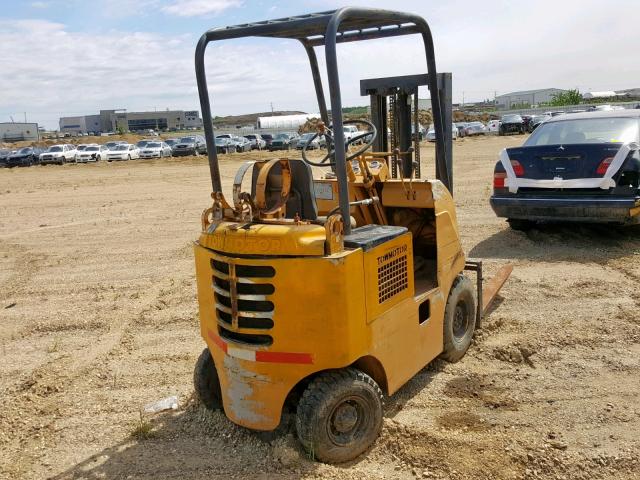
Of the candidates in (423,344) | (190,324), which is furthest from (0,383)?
(423,344)

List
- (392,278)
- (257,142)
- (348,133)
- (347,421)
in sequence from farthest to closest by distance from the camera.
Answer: (257,142), (348,133), (392,278), (347,421)

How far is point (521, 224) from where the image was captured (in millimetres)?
9773

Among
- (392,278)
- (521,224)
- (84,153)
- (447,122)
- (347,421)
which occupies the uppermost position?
(447,122)

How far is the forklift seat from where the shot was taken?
409 cm

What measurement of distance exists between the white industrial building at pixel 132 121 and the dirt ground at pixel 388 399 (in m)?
114

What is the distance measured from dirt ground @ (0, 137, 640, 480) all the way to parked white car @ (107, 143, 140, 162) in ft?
93.4

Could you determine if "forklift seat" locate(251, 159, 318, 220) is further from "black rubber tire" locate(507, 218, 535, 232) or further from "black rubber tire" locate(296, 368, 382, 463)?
"black rubber tire" locate(507, 218, 535, 232)

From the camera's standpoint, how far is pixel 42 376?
5496mm

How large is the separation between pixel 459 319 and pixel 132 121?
407 ft

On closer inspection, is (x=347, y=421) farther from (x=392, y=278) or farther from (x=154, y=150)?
(x=154, y=150)

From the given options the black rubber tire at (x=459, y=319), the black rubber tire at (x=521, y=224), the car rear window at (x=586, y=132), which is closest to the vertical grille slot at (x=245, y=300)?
the black rubber tire at (x=459, y=319)

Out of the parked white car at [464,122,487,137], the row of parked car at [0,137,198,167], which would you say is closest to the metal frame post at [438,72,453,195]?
the row of parked car at [0,137,198,167]

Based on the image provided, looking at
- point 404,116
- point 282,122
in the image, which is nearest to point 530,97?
point 282,122

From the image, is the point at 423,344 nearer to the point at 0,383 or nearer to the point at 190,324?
the point at 190,324
